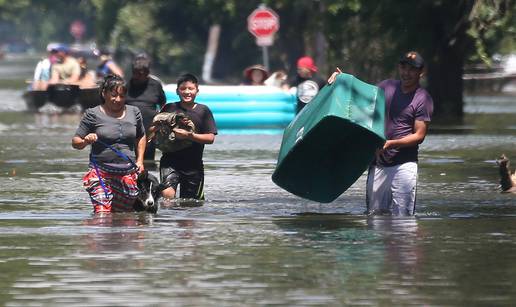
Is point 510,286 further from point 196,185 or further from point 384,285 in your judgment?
point 196,185

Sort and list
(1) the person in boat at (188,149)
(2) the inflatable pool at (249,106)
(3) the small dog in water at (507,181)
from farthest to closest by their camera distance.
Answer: (2) the inflatable pool at (249,106)
(3) the small dog in water at (507,181)
(1) the person in boat at (188,149)

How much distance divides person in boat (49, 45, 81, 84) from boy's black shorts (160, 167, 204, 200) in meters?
24.4

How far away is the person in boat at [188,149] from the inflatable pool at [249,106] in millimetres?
16041

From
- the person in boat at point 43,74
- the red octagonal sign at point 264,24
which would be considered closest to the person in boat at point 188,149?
the person in boat at point 43,74

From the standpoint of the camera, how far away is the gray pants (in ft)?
46.2

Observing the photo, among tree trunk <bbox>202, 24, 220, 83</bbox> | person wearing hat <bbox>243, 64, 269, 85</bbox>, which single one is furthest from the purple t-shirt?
tree trunk <bbox>202, 24, 220, 83</bbox>

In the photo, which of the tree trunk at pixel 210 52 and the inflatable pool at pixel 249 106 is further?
the tree trunk at pixel 210 52

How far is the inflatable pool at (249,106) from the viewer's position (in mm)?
31922

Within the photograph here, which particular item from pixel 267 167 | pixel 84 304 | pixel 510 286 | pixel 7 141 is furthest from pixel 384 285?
pixel 7 141

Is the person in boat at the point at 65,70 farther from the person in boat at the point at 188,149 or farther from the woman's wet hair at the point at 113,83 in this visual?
the woman's wet hair at the point at 113,83

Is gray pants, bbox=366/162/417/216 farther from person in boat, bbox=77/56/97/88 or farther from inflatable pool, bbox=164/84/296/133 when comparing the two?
person in boat, bbox=77/56/97/88

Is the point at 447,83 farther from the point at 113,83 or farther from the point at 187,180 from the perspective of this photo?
the point at 113,83

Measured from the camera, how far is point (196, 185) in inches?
616

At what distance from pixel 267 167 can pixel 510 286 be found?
11.2m
